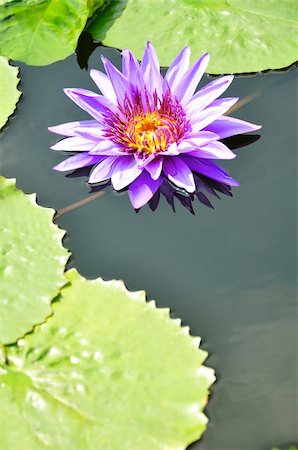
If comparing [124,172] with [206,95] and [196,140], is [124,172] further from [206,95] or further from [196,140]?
[206,95]

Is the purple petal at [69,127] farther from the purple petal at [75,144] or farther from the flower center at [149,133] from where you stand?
the flower center at [149,133]

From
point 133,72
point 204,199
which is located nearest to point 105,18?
point 133,72

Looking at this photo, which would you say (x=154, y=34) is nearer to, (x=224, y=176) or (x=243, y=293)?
(x=224, y=176)

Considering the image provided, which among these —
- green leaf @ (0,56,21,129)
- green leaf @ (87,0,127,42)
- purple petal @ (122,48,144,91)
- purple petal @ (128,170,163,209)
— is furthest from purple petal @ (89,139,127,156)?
green leaf @ (87,0,127,42)

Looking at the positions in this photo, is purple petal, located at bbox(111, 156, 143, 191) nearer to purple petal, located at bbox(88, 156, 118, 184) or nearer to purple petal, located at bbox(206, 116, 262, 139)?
purple petal, located at bbox(88, 156, 118, 184)

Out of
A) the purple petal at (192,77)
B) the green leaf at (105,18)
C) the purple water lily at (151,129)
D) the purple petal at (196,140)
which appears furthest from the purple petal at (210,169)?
the green leaf at (105,18)

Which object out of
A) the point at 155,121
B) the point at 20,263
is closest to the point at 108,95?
the point at 155,121

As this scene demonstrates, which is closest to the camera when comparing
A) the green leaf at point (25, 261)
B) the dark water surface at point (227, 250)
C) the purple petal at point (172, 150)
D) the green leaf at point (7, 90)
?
the dark water surface at point (227, 250)
